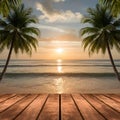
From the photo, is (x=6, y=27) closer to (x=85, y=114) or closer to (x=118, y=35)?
(x=118, y=35)

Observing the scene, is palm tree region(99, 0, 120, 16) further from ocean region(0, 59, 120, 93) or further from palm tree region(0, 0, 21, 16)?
ocean region(0, 59, 120, 93)

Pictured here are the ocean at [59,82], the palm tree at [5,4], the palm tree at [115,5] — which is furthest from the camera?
the ocean at [59,82]

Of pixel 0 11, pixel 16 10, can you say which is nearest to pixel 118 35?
pixel 16 10

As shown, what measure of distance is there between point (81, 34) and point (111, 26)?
80.9 inches

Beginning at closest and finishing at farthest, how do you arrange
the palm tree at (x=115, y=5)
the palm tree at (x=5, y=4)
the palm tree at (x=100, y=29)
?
the palm tree at (x=115, y=5), the palm tree at (x=5, y=4), the palm tree at (x=100, y=29)

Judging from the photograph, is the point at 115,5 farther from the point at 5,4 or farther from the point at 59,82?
the point at 59,82

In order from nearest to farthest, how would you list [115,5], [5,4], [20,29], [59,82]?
1. [115,5]
2. [5,4]
3. [20,29]
4. [59,82]

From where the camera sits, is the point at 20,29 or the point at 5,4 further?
the point at 20,29

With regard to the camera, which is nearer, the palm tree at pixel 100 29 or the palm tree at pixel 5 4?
the palm tree at pixel 5 4

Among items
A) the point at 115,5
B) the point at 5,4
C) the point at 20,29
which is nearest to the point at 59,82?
the point at 20,29

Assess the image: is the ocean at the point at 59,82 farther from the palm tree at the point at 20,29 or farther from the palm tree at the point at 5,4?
the palm tree at the point at 5,4

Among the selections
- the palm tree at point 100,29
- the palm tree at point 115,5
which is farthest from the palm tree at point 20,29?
the palm tree at point 115,5

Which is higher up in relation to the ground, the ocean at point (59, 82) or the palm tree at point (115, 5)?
the palm tree at point (115, 5)

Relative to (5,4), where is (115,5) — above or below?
below
